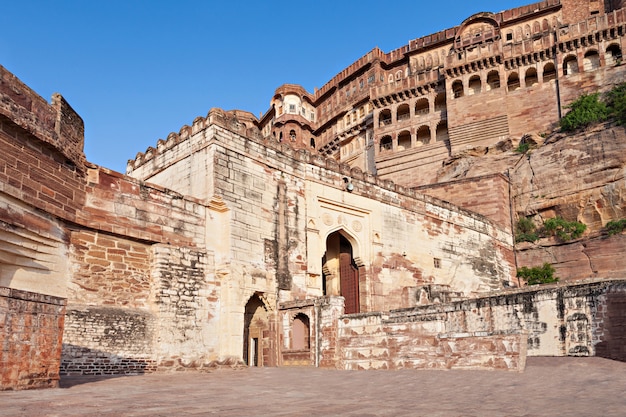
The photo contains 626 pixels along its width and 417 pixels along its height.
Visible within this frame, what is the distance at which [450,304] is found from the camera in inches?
478

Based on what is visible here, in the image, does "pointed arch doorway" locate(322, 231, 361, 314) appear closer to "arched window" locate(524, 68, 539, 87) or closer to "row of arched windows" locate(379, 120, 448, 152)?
"row of arched windows" locate(379, 120, 448, 152)

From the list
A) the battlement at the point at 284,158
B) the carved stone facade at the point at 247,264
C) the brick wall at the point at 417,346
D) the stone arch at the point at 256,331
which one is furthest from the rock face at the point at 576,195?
the stone arch at the point at 256,331

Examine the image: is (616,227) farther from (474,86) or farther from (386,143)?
(386,143)

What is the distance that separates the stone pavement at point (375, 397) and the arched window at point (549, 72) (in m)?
27.3

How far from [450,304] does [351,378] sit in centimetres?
364

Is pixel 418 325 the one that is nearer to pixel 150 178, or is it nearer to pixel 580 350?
pixel 580 350

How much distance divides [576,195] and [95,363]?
2035cm

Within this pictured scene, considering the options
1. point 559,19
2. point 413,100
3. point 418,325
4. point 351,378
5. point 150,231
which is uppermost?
point 559,19

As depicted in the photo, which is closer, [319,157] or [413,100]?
[319,157]

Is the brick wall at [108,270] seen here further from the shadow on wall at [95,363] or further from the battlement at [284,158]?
the battlement at [284,158]

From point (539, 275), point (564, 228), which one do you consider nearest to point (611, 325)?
point (539, 275)

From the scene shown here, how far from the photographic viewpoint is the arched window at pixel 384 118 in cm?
3819

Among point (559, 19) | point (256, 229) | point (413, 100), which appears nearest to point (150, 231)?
point (256, 229)

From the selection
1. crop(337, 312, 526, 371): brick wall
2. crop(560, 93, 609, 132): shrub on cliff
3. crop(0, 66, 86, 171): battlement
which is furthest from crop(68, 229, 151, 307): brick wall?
crop(560, 93, 609, 132): shrub on cliff
